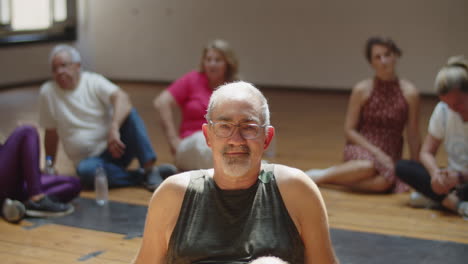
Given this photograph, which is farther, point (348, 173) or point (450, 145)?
point (348, 173)

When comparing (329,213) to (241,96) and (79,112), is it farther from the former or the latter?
(241,96)

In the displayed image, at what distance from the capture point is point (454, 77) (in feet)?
12.7

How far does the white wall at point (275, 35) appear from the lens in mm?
9055

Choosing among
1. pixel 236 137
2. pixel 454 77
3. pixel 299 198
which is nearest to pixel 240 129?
pixel 236 137

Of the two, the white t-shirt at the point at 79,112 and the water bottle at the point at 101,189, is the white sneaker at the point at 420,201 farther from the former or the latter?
the white t-shirt at the point at 79,112

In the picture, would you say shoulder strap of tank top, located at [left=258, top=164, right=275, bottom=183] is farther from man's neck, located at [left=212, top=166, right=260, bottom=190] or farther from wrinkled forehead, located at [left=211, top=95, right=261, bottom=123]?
wrinkled forehead, located at [left=211, top=95, right=261, bottom=123]

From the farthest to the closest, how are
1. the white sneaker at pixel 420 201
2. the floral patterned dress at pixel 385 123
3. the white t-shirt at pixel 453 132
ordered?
1. the floral patterned dress at pixel 385 123
2. the white sneaker at pixel 420 201
3. the white t-shirt at pixel 453 132

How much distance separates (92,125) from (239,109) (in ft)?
9.80

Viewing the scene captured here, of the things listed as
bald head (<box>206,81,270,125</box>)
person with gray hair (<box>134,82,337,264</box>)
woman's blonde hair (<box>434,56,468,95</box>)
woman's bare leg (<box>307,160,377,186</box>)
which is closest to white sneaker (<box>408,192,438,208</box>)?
woman's bare leg (<box>307,160,377,186</box>)

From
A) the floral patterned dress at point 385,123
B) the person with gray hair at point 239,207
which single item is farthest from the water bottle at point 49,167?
the person with gray hair at point 239,207

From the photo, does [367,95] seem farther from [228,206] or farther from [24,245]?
[228,206]

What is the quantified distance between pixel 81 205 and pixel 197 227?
2.52 m

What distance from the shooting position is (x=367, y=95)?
4.74 metres

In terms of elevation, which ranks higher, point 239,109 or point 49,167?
point 239,109
